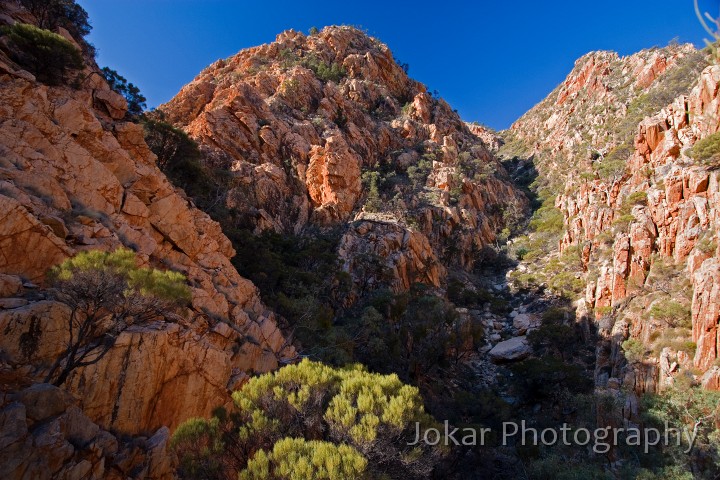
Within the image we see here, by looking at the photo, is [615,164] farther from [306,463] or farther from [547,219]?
[306,463]

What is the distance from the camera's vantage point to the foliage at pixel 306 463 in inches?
285

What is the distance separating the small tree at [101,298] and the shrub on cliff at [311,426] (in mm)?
3233

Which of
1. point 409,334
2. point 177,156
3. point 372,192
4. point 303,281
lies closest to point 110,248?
point 303,281

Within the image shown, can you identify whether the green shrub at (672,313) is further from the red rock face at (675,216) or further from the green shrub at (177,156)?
the green shrub at (177,156)

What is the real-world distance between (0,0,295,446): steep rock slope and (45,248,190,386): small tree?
13.6 inches

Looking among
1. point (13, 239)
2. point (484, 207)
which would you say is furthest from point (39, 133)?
point (484, 207)

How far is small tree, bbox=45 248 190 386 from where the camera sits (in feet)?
31.0

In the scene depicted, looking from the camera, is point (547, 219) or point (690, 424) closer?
point (690, 424)

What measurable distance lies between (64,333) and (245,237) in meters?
18.8

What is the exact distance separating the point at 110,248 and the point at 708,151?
3284 cm

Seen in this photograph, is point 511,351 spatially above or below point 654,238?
below

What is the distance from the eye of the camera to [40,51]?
58.3 feet

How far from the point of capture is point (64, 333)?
32.2 ft

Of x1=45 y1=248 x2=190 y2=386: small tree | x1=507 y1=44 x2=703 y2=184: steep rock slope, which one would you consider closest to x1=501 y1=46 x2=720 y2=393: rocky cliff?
x1=507 y1=44 x2=703 y2=184: steep rock slope
